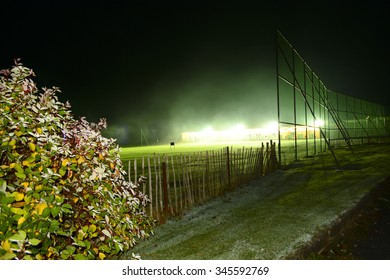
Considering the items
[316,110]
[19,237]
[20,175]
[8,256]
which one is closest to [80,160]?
[20,175]

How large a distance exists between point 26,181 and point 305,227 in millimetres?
4206

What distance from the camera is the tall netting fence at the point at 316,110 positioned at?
14.3 meters

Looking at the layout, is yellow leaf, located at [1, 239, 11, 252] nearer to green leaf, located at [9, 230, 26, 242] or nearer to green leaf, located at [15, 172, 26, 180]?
green leaf, located at [9, 230, 26, 242]

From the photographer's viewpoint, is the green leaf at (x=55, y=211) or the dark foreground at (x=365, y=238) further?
the dark foreground at (x=365, y=238)

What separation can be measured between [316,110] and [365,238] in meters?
25.1

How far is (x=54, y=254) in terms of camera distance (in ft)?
8.60

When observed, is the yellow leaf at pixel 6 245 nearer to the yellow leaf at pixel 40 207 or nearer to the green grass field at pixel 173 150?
the yellow leaf at pixel 40 207

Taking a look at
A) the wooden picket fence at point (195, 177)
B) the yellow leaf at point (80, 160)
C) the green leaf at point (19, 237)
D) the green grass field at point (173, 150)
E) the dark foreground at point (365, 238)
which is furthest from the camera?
the green grass field at point (173, 150)

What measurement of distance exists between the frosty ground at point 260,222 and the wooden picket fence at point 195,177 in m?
0.28

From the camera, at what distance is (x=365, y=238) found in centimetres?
473

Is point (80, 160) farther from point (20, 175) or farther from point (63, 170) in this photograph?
point (20, 175)

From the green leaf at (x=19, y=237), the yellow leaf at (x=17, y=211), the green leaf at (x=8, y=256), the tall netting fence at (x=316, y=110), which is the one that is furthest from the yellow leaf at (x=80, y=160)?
the tall netting fence at (x=316, y=110)

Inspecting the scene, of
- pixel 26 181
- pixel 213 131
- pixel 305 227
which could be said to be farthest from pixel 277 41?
pixel 213 131
